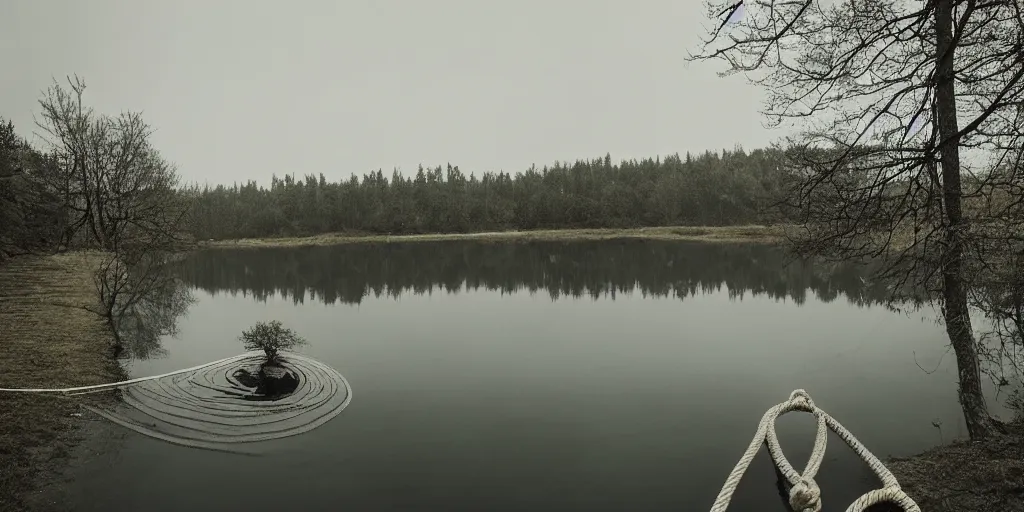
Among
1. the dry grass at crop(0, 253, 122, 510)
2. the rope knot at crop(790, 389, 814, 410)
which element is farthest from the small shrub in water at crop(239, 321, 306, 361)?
the rope knot at crop(790, 389, 814, 410)

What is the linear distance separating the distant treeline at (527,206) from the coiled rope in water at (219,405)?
276 feet

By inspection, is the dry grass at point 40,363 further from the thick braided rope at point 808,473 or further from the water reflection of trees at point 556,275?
the water reflection of trees at point 556,275

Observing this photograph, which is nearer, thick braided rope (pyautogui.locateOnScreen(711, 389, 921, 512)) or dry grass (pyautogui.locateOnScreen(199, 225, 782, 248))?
thick braided rope (pyautogui.locateOnScreen(711, 389, 921, 512))

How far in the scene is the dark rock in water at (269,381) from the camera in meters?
11.6

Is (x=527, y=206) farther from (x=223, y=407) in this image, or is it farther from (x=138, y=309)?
(x=223, y=407)

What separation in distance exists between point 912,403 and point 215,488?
493 inches

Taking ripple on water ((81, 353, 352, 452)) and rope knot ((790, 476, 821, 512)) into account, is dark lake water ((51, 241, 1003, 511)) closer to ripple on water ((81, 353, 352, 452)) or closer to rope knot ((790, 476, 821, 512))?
ripple on water ((81, 353, 352, 452))

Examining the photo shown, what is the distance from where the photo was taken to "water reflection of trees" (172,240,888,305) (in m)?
27.7

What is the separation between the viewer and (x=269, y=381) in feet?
39.9

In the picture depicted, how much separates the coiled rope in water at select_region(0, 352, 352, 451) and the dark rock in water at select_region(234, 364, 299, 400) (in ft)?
0.26

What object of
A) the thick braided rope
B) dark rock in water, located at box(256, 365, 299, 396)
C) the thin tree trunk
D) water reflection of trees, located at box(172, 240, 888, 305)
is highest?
the thin tree trunk

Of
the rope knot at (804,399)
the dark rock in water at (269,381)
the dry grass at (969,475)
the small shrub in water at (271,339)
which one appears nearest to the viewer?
the dry grass at (969,475)

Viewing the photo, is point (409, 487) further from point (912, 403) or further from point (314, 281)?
point (314, 281)

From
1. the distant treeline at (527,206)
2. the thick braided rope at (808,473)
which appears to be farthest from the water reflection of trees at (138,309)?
the distant treeline at (527,206)
